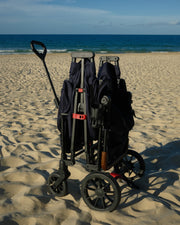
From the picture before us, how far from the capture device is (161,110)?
20.8 ft

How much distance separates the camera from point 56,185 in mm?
2717

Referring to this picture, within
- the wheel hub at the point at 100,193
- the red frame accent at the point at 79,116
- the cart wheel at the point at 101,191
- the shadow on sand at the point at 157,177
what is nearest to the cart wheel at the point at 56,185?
the cart wheel at the point at 101,191

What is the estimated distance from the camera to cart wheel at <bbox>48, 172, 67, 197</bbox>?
271 cm

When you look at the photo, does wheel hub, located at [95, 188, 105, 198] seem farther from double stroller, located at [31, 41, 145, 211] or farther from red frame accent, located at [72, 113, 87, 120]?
red frame accent, located at [72, 113, 87, 120]

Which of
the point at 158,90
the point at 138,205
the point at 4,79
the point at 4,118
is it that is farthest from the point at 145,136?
the point at 4,79

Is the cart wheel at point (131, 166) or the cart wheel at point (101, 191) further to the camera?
the cart wheel at point (131, 166)

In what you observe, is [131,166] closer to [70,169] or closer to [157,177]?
[157,177]

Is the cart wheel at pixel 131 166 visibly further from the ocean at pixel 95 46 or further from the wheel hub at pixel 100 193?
the ocean at pixel 95 46

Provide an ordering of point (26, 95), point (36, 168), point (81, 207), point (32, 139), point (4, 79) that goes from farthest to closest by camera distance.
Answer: point (4, 79)
point (26, 95)
point (32, 139)
point (36, 168)
point (81, 207)

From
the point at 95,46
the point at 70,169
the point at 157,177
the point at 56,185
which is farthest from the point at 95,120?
the point at 95,46

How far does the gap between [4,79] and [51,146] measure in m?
8.28

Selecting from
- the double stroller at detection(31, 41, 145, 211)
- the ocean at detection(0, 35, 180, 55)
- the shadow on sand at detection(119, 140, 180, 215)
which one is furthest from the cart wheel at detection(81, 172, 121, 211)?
the ocean at detection(0, 35, 180, 55)

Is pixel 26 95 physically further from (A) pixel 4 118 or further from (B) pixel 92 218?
(B) pixel 92 218

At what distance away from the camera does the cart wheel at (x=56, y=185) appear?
8.90 feet
